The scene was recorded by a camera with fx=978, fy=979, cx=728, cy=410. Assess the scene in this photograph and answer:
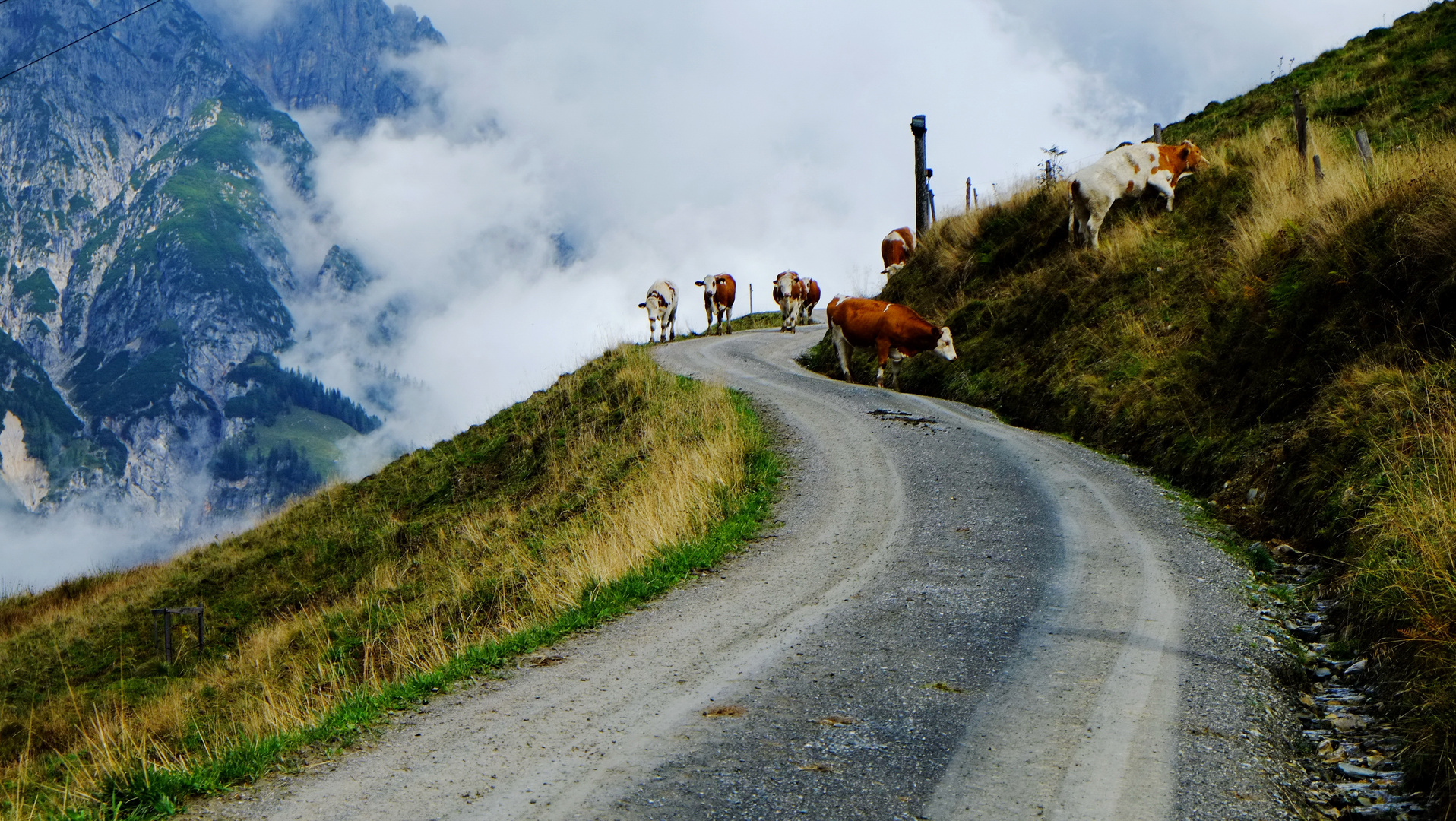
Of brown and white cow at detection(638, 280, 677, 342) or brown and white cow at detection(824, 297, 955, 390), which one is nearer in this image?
brown and white cow at detection(824, 297, 955, 390)

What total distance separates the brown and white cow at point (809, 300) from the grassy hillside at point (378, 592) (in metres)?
16.4

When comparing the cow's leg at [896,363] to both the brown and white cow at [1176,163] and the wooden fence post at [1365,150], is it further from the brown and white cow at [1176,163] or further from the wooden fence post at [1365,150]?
the wooden fence post at [1365,150]

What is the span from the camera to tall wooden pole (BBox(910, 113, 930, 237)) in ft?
95.3

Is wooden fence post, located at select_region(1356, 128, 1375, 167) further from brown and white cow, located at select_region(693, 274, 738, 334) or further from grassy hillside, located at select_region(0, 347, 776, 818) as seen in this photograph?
brown and white cow, located at select_region(693, 274, 738, 334)

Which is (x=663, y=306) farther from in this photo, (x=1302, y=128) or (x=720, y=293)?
(x=1302, y=128)

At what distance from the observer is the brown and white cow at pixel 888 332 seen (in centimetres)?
1956

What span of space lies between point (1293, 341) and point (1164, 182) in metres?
8.65

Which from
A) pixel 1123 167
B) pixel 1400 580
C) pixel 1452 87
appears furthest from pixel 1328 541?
pixel 1452 87

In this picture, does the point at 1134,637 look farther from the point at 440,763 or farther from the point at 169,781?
the point at 169,781

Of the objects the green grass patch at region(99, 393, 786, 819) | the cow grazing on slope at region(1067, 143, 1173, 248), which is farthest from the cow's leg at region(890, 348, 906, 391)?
the green grass patch at region(99, 393, 786, 819)

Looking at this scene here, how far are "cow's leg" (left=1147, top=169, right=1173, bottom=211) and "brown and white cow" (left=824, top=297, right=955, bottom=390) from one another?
15.6 ft

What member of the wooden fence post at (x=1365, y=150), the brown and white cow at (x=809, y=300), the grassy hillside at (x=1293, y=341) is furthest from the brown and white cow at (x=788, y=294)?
the wooden fence post at (x=1365, y=150)

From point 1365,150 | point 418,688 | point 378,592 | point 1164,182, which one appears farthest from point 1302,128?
point 378,592

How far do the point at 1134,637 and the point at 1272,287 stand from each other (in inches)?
287
